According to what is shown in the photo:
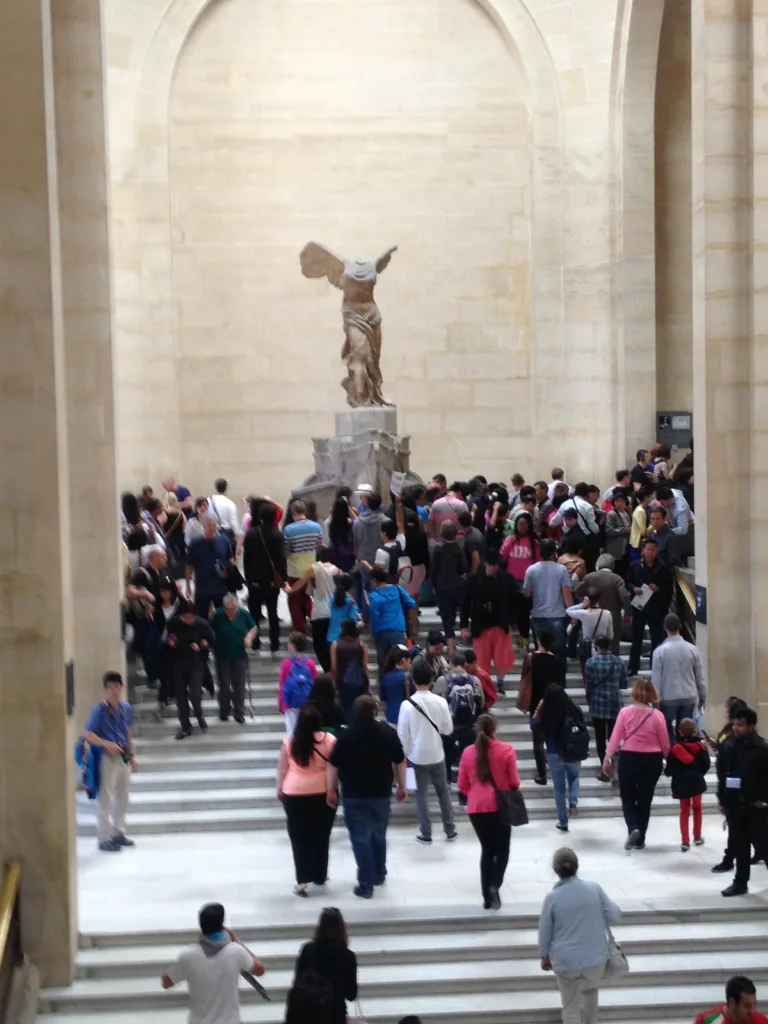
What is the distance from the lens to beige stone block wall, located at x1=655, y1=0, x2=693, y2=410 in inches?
960

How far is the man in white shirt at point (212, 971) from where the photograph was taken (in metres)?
8.16

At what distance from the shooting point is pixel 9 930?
9.95 metres

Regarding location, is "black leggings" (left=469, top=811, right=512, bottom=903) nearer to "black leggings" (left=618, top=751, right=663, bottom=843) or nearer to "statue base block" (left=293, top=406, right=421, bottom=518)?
"black leggings" (left=618, top=751, right=663, bottom=843)

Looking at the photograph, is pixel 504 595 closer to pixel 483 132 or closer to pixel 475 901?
pixel 475 901

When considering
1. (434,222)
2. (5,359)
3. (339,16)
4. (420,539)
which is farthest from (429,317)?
(5,359)

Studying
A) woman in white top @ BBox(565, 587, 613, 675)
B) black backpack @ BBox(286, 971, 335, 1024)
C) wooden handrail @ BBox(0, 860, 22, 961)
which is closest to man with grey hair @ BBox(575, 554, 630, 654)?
woman in white top @ BBox(565, 587, 613, 675)

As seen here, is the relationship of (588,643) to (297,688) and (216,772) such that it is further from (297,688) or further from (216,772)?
(216,772)

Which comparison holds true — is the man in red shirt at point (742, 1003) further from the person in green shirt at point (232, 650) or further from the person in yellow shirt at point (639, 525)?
the person in yellow shirt at point (639, 525)

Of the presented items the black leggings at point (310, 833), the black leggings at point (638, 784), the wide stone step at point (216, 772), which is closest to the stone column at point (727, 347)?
the wide stone step at point (216, 772)

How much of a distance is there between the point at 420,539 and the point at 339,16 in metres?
12.2

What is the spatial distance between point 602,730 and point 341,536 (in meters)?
3.72

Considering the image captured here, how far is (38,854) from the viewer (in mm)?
10430

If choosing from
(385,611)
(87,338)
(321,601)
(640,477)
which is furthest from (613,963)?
(640,477)

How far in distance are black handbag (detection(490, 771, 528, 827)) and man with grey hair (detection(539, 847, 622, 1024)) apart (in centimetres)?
184
